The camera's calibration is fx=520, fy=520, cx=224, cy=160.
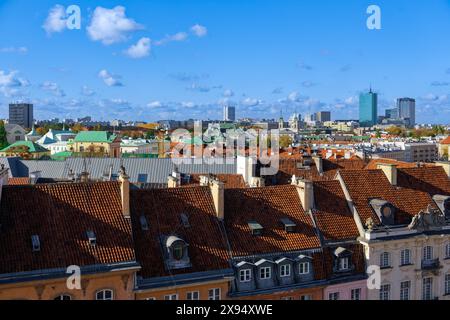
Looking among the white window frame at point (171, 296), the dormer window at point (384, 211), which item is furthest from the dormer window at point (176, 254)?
the dormer window at point (384, 211)

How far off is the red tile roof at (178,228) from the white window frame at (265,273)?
1.97 m

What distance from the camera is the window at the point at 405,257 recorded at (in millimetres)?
31328

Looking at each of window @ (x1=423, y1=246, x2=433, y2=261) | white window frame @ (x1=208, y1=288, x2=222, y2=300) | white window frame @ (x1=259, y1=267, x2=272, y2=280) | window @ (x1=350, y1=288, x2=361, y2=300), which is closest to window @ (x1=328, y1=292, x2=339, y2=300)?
window @ (x1=350, y1=288, x2=361, y2=300)

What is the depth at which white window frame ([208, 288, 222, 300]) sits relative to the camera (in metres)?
26.9

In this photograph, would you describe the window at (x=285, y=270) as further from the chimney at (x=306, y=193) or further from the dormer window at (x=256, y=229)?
the chimney at (x=306, y=193)

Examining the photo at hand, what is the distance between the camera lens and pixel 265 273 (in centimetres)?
2814

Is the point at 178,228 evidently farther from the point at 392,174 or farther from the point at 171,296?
the point at 392,174

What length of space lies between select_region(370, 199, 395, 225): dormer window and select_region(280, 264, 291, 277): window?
7.49 m

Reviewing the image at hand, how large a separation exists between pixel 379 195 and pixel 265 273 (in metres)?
10.6

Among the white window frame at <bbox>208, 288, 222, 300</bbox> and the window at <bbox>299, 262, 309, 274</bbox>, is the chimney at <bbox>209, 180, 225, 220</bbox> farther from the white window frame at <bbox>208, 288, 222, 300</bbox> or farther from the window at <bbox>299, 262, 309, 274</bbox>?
the window at <bbox>299, 262, 309, 274</bbox>
